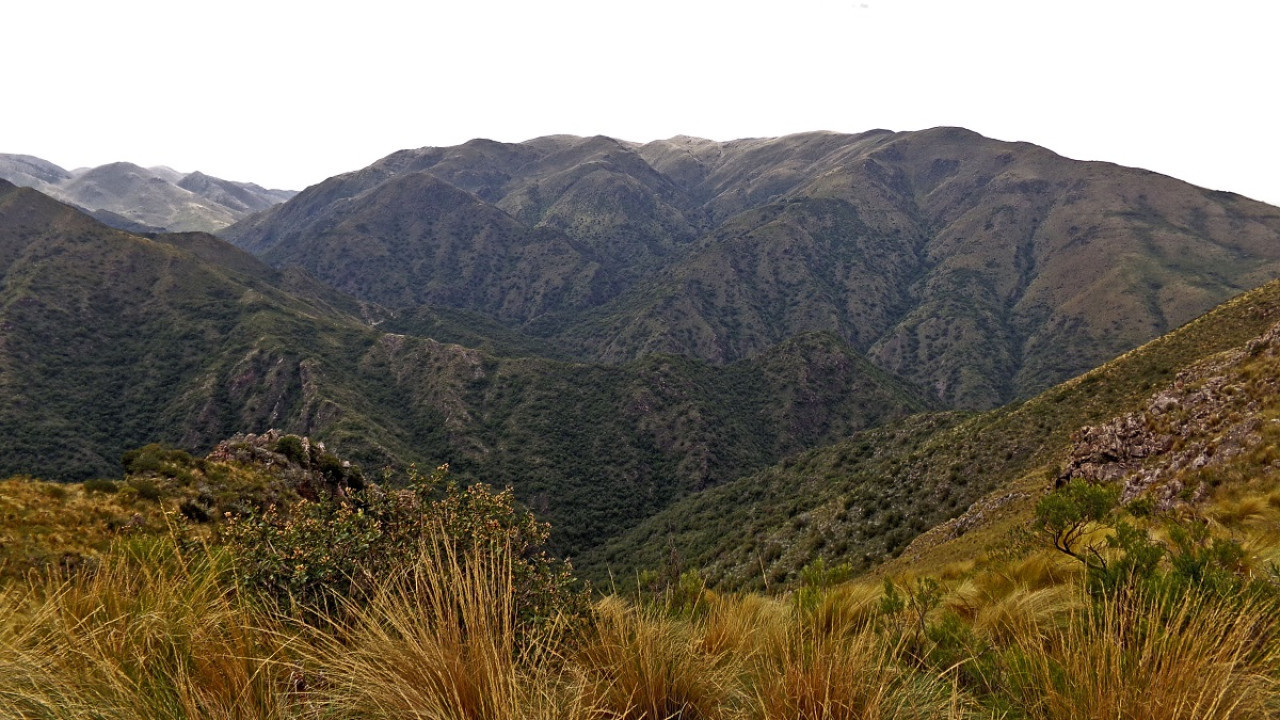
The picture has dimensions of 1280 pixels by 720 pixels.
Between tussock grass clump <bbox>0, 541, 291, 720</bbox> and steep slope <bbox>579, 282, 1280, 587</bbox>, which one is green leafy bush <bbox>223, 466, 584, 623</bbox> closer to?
tussock grass clump <bbox>0, 541, 291, 720</bbox>

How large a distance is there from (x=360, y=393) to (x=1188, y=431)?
373 feet

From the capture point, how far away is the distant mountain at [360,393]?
3435 inches

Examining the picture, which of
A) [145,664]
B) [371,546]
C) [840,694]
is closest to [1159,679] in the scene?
[840,694]

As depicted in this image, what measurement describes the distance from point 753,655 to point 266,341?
432ft

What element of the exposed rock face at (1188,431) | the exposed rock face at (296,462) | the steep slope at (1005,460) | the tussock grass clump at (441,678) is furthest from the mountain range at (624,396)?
the tussock grass clump at (441,678)

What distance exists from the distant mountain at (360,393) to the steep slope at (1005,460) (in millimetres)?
39456

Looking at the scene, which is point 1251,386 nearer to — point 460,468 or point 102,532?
point 102,532

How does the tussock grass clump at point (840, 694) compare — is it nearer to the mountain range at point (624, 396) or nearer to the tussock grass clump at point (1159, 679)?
the tussock grass clump at point (1159, 679)

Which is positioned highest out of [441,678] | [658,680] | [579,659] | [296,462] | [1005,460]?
[441,678]

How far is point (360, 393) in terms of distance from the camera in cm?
10444

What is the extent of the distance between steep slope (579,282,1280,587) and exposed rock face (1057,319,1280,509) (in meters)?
0.07

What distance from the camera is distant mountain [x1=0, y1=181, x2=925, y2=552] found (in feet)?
286

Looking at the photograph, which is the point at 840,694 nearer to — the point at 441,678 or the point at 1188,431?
the point at 441,678

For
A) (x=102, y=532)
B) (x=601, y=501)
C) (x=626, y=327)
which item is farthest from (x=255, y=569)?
(x=626, y=327)
